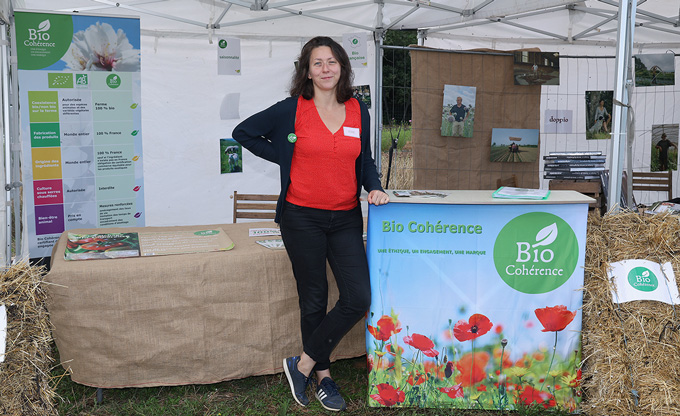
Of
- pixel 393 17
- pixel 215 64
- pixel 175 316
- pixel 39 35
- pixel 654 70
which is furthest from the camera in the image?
pixel 654 70

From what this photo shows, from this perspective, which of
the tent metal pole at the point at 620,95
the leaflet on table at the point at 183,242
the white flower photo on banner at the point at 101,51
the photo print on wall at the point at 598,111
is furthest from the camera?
the photo print on wall at the point at 598,111

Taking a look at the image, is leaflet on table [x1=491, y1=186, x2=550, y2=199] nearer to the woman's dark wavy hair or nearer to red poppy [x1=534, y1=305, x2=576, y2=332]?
red poppy [x1=534, y1=305, x2=576, y2=332]

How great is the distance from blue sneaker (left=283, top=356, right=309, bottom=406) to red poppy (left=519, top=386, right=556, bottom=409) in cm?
88

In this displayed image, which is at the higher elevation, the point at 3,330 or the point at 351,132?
the point at 351,132

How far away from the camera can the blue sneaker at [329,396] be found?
2.43 m

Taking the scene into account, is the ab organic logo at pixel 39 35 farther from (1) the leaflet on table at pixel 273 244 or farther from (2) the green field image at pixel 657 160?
(2) the green field image at pixel 657 160

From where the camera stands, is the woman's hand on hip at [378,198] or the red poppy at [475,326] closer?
the woman's hand on hip at [378,198]

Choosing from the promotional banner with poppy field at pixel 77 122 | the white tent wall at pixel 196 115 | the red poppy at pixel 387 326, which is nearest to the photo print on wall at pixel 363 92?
the white tent wall at pixel 196 115

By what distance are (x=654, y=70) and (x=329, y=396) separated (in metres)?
4.24

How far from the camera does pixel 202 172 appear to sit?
4.92m

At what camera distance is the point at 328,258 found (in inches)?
92.5

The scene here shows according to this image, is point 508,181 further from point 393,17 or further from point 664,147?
point 664,147

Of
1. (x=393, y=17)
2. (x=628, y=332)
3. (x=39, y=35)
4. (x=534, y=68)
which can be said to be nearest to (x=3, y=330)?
(x=39, y=35)

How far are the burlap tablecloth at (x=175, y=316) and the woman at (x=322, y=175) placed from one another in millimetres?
256
